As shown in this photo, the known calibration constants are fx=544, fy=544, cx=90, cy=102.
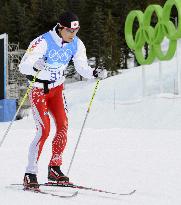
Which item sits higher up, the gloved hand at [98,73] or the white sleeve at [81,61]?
the white sleeve at [81,61]

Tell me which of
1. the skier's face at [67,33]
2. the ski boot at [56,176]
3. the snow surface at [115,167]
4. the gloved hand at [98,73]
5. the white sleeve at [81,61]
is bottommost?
the snow surface at [115,167]

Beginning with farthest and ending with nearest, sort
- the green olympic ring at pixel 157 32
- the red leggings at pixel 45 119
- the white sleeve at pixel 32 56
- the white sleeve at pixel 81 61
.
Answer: the green olympic ring at pixel 157 32 < the white sleeve at pixel 81 61 < the red leggings at pixel 45 119 < the white sleeve at pixel 32 56

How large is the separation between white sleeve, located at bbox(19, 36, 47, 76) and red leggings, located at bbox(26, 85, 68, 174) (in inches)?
11.8

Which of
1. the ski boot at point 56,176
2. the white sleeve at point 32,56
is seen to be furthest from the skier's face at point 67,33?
the ski boot at point 56,176

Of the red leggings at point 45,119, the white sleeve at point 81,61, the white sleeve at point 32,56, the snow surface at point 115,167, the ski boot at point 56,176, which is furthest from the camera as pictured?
the white sleeve at point 81,61

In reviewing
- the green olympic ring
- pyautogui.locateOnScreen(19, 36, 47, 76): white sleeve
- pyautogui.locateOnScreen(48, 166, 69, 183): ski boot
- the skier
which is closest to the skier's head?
the skier

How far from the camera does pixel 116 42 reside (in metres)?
52.6

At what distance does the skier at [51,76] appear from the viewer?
5.36 metres

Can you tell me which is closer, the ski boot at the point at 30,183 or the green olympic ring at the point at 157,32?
the ski boot at the point at 30,183

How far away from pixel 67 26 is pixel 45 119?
0.96m

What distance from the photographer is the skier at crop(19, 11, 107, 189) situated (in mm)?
5359

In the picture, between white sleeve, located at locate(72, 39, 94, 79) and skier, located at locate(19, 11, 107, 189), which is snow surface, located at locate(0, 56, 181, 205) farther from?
white sleeve, located at locate(72, 39, 94, 79)

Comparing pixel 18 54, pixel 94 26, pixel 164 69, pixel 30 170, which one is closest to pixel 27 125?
→ pixel 164 69

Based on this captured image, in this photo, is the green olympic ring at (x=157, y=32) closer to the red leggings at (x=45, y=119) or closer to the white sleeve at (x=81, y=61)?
the white sleeve at (x=81, y=61)
